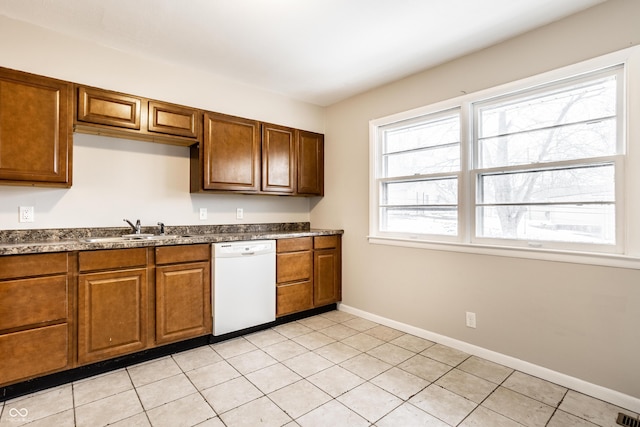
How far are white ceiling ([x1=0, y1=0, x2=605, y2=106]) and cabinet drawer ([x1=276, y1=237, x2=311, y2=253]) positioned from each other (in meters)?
1.69

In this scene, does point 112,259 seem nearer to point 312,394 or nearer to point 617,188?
point 312,394

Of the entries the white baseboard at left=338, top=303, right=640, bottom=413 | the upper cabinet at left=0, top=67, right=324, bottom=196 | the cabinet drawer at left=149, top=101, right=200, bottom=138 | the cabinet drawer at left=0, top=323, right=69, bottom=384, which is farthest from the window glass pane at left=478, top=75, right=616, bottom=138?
the cabinet drawer at left=0, top=323, right=69, bottom=384

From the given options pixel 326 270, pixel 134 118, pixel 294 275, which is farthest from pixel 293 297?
pixel 134 118

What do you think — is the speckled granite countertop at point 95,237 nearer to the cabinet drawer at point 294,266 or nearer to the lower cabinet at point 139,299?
the lower cabinet at point 139,299

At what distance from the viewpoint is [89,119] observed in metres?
2.44

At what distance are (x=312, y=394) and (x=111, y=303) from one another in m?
1.57

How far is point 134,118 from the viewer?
2.64m

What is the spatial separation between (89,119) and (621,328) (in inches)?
153

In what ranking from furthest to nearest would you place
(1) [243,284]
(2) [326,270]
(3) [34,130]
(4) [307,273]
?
(2) [326,270], (4) [307,273], (1) [243,284], (3) [34,130]

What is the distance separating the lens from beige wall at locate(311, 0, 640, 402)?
79.4 inches

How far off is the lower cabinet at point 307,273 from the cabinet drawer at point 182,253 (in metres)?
0.75

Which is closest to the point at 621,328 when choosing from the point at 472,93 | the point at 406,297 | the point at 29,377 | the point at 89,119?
the point at 406,297

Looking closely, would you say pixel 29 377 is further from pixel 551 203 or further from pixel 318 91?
pixel 551 203

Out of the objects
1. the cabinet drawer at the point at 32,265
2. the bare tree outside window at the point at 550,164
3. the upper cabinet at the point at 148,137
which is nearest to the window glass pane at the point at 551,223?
the bare tree outside window at the point at 550,164
